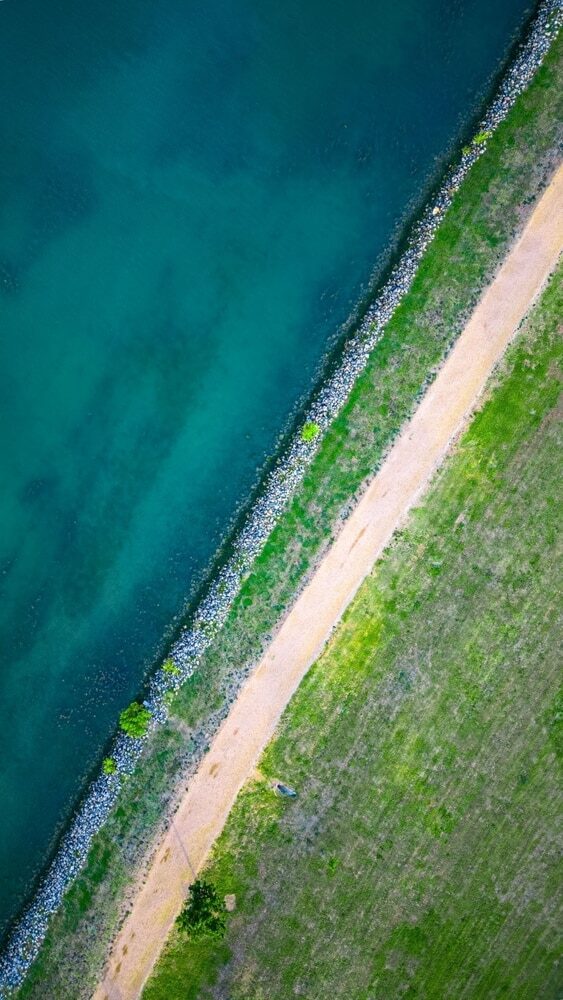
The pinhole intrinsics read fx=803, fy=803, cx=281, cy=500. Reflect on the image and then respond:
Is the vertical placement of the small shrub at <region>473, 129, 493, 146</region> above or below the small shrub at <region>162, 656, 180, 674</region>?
above

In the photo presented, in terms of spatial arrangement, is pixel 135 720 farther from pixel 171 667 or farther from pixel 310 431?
pixel 310 431

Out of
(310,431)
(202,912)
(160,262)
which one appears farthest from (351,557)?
(202,912)

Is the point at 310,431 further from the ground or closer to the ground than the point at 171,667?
further from the ground

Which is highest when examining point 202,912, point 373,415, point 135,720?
point 373,415

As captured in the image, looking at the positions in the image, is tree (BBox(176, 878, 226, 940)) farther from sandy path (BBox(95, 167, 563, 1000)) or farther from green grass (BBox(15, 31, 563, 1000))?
green grass (BBox(15, 31, 563, 1000))

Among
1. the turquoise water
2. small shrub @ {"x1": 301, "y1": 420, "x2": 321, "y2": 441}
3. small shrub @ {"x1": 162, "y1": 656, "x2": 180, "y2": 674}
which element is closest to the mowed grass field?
small shrub @ {"x1": 162, "y1": 656, "x2": 180, "y2": 674}

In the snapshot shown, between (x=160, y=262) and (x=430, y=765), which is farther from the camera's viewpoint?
(x=430, y=765)
